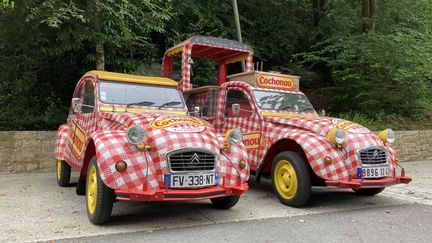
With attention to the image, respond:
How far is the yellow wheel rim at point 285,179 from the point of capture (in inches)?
247

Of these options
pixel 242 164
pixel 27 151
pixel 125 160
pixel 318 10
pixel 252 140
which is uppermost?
pixel 318 10

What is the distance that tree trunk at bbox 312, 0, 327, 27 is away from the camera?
18.3m

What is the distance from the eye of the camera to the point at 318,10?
18469mm

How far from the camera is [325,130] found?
21.1ft

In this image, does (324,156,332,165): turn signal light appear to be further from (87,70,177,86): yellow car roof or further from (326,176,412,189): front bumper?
(87,70,177,86): yellow car roof

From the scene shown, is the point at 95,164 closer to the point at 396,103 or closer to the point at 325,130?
the point at 325,130

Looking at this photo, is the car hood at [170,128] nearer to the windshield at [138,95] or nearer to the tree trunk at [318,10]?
the windshield at [138,95]

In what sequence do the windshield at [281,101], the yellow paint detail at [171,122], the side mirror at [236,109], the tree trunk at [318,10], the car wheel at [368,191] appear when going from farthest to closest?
the tree trunk at [318,10]
the windshield at [281,101]
the side mirror at [236,109]
the car wheel at [368,191]
the yellow paint detail at [171,122]

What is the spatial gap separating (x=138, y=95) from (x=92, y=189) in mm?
2042

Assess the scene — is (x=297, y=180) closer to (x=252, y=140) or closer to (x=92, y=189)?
(x=252, y=140)

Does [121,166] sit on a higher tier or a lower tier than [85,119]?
lower

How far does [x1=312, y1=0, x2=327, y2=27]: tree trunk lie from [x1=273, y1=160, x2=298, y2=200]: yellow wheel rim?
13.2 meters

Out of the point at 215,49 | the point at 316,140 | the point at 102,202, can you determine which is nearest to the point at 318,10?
the point at 215,49

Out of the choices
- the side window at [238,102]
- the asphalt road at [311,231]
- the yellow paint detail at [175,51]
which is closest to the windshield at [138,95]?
the side window at [238,102]
